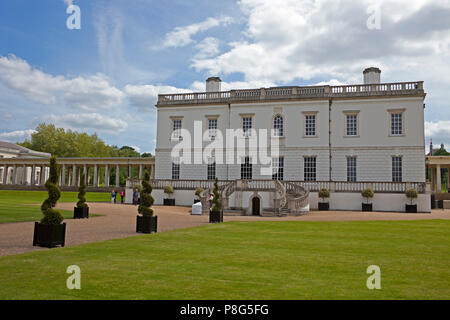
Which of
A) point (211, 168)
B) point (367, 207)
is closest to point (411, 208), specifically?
point (367, 207)

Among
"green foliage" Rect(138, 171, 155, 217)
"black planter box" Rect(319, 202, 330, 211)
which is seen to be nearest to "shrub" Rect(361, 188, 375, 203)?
"black planter box" Rect(319, 202, 330, 211)

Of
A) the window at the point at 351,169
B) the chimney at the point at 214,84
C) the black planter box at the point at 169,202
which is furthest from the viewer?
the chimney at the point at 214,84

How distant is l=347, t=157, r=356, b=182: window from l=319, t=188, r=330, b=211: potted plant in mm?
4240

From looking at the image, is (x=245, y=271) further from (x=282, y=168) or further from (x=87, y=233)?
(x=282, y=168)

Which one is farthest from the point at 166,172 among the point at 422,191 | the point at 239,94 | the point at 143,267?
the point at 143,267

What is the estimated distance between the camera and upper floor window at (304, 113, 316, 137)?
36844 mm

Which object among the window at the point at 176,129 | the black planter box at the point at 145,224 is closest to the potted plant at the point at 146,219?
the black planter box at the point at 145,224

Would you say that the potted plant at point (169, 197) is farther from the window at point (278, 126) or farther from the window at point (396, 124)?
the window at point (396, 124)

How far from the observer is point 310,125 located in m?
37.0

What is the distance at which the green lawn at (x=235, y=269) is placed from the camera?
6.42m

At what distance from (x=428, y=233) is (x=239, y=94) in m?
26.4

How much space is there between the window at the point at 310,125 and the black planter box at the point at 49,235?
94.5 ft

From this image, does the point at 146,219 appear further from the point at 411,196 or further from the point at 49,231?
the point at 411,196

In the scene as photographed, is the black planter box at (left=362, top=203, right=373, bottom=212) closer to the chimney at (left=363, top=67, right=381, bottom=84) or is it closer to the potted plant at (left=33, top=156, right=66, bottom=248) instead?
the chimney at (left=363, top=67, right=381, bottom=84)
